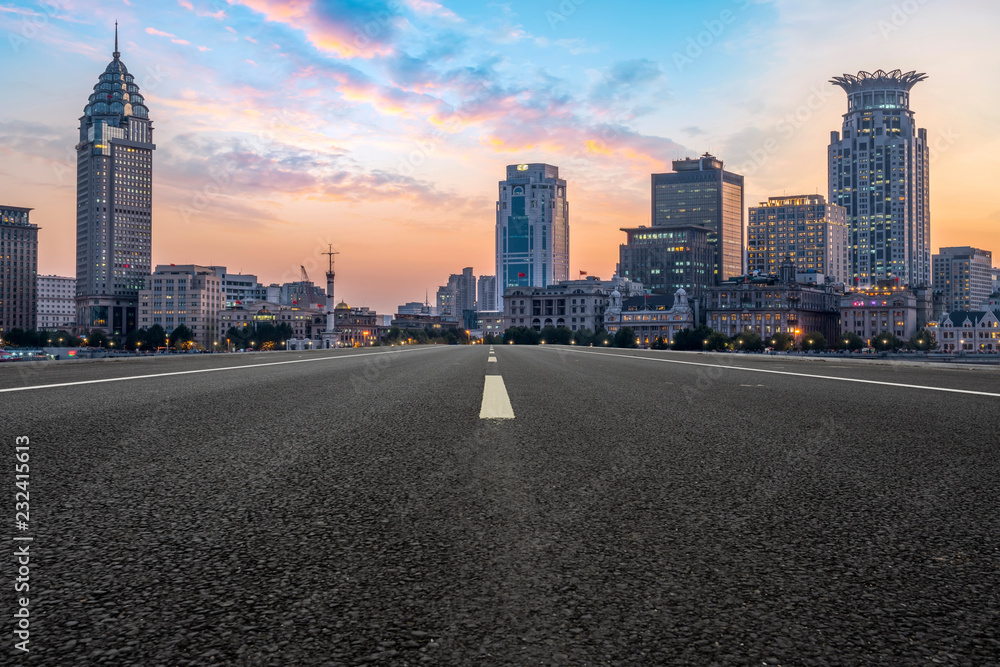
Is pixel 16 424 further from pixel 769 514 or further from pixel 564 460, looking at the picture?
pixel 769 514

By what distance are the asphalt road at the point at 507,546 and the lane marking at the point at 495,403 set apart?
0.90 meters

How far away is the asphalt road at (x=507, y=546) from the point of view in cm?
166

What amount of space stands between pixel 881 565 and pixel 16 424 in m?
5.80

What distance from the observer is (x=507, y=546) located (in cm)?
234

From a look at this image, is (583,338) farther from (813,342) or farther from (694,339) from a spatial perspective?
(813,342)

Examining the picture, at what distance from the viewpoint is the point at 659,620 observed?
177 cm

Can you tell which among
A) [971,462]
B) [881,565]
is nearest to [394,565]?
[881,565]

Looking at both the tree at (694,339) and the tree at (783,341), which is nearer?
the tree at (694,339)

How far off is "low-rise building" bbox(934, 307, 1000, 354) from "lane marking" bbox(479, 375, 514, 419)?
546ft

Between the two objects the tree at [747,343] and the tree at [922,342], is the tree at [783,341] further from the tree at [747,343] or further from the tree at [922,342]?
the tree at [922,342]

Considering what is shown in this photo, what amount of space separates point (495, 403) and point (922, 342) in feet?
659

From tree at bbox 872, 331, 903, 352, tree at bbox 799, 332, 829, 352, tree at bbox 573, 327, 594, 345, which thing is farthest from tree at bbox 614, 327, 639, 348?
tree at bbox 872, 331, 903, 352

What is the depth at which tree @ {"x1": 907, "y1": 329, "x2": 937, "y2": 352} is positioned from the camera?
558 ft

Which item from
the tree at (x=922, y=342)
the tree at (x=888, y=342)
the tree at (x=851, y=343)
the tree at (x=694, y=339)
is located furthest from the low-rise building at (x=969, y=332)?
the tree at (x=694, y=339)
